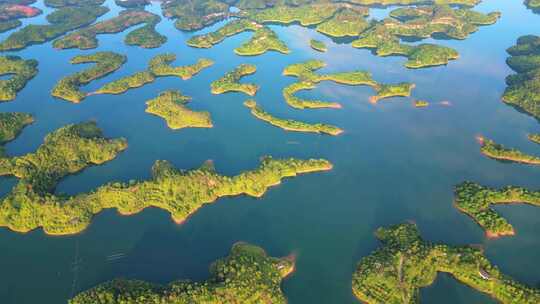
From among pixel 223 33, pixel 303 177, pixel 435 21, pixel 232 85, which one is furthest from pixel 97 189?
pixel 435 21

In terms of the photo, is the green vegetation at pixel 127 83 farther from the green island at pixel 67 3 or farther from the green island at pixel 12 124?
the green island at pixel 67 3

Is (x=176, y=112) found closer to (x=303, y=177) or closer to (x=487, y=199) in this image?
(x=303, y=177)

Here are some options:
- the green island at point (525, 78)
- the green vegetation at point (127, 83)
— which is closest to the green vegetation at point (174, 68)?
the green vegetation at point (127, 83)

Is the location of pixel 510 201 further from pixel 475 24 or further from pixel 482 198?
pixel 475 24

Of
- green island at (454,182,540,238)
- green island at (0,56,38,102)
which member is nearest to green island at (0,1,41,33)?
green island at (0,56,38,102)

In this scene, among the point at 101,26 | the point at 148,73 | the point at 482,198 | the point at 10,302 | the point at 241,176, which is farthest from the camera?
the point at 101,26

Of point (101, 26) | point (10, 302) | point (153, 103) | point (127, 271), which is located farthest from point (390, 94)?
point (101, 26)

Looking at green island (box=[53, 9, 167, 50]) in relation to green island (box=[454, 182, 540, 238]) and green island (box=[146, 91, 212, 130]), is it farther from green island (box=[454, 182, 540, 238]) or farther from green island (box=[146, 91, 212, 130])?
green island (box=[454, 182, 540, 238])
